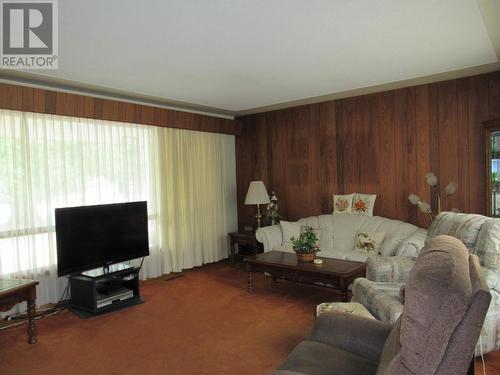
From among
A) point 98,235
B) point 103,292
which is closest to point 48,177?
point 98,235

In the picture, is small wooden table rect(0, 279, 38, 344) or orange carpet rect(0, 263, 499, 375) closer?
orange carpet rect(0, 263, 499, 375)

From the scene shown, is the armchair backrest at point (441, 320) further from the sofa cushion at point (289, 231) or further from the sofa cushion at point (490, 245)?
the sofa cushion at point (289, 231)

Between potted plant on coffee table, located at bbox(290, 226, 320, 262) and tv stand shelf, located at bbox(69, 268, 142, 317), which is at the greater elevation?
potted plant on coffee table, located at bbox(290, 226, 320, 262)

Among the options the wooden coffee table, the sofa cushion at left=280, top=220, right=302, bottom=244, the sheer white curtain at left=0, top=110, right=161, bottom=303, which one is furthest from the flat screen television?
the sofa cushion at left=280, top=220, right=302, bottom=244

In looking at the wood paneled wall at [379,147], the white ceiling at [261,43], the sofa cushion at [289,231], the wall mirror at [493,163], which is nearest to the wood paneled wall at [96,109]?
the white ceiling at [261,43]

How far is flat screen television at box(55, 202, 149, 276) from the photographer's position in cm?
365

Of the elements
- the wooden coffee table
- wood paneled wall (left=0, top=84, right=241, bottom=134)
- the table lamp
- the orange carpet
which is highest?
wood paneled wall (left=0, top=84, right=241, bottom=134)

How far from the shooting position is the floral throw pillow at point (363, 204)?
4.75 meters

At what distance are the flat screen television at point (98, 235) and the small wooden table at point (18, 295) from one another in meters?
0.59

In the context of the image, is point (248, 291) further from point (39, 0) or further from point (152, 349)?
point (39, 0)

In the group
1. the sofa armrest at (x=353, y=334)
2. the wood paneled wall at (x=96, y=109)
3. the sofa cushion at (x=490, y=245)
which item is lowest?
the sofa armrest at (x=353, y=334)

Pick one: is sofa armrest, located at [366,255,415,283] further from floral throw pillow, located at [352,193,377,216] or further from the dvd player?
the dvd player

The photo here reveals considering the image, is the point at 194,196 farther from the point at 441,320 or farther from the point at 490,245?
the point at 441,320

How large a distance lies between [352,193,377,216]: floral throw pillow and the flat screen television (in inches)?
112
